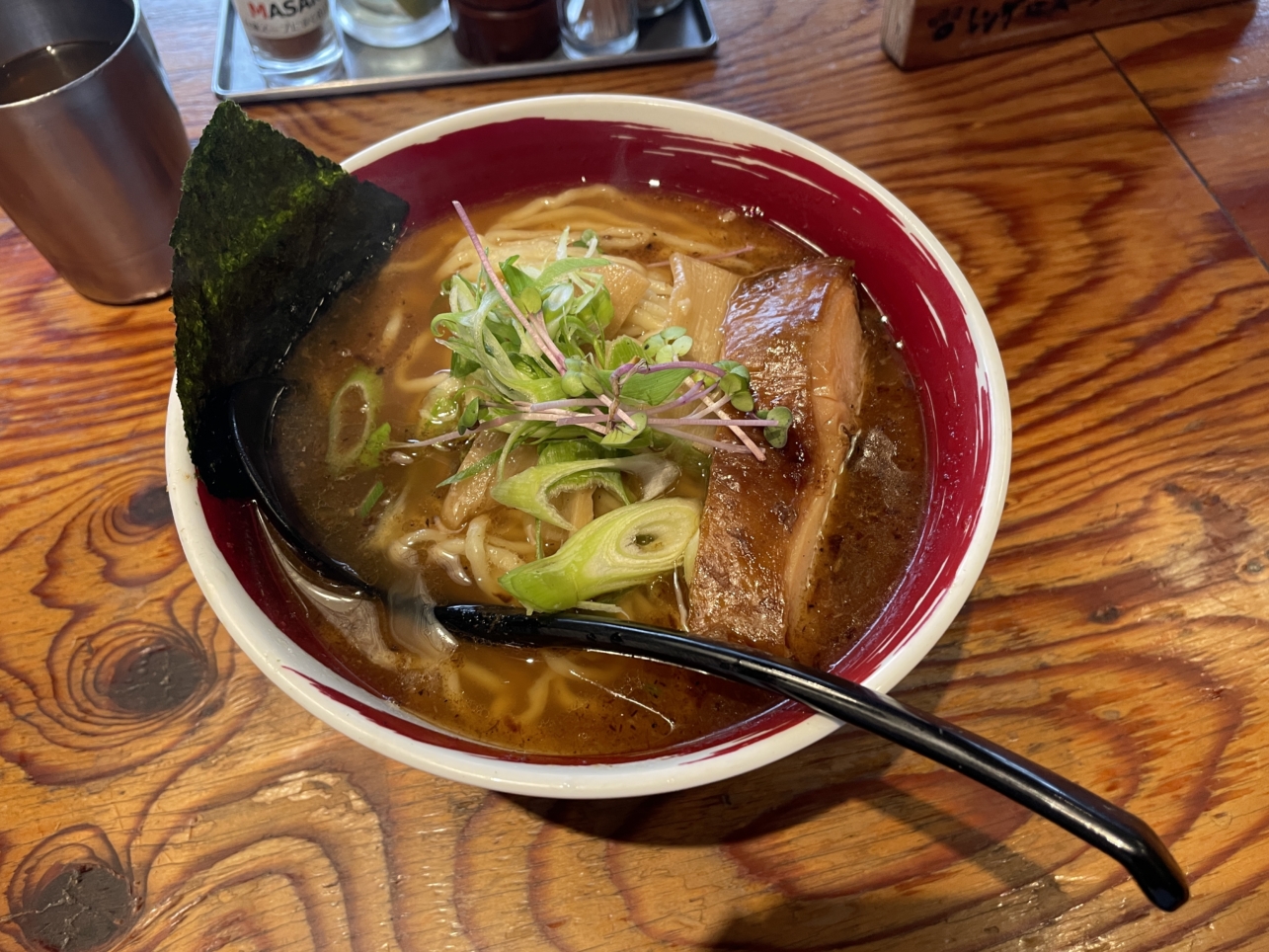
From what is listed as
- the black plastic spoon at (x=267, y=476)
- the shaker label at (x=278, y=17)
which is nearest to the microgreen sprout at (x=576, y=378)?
the black plastic spoon at (x=267, y=476)

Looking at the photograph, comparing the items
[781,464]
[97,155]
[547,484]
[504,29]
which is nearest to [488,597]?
[547,484]

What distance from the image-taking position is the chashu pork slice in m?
1.26

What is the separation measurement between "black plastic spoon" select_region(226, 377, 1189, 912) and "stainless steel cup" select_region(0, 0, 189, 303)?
0.57 meters

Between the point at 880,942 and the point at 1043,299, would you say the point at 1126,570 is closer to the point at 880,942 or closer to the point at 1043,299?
the point at 1043,299

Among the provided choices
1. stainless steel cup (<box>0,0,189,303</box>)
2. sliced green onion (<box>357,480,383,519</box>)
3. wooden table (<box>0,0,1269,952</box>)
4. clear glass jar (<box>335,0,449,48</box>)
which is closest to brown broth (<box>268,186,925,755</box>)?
sliced green onion (<box>357,480,383,519</box>)

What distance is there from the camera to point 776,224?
5.53 feet

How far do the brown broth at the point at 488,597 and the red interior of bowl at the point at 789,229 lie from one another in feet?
0.18

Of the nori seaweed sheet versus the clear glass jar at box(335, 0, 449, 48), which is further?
the clear glass jar at box(335, 0, 449, 48)

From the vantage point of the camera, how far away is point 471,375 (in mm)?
1419

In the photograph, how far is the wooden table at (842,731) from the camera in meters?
1.17

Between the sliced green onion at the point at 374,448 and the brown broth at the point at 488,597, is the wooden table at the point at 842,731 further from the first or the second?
the sliced green onion at the point at 374,448

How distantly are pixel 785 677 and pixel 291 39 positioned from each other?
2.04 metres

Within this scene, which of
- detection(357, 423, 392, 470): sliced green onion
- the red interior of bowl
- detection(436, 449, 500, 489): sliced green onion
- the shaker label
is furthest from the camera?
the shaker label

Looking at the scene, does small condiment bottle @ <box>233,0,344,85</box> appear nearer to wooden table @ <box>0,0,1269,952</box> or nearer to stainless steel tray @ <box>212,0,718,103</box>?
stainless steel tray @ <box>212,0,718,103</box>
